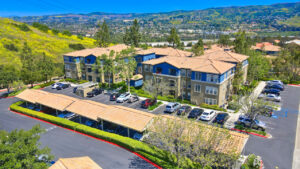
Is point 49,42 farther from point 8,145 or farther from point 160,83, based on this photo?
point 8,145

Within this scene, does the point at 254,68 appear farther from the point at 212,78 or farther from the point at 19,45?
the point at 19,45

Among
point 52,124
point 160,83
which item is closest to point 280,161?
point 160,83

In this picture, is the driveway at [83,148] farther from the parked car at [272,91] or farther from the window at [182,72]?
the parked car at [272,91]

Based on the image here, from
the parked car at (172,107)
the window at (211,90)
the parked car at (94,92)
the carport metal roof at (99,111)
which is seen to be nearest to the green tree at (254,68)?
the window at (211,90)

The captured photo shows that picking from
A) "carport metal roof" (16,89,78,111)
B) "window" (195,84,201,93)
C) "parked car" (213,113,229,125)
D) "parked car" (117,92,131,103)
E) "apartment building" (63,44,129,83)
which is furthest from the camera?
"apartment building" (63,44,129,83)

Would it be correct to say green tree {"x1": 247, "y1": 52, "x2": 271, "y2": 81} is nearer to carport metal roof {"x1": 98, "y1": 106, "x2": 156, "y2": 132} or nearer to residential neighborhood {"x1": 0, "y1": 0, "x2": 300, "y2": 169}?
residential neighborhood {"x1": 0, "y1": 0, "x2": 300, "y2": 169}

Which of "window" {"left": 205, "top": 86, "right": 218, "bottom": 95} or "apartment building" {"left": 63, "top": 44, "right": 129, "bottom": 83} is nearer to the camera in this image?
"window" {"left": 205, "top": 86, "right": 218, "bottom": 95}

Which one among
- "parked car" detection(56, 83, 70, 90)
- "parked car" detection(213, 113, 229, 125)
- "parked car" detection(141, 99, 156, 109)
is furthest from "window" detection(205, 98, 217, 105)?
"parked car" detection(56, 83, 70, 90)
